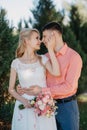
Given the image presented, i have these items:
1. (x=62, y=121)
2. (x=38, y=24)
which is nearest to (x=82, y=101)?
(x=38, y=24)

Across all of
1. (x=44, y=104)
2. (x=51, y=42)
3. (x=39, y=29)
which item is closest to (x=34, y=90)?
(x=44, y=104)

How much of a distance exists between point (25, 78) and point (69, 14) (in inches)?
787

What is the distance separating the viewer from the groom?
4.93 meters

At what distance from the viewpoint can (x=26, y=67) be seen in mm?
5098

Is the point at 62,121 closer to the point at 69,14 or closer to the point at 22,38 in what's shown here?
the point at 22,38

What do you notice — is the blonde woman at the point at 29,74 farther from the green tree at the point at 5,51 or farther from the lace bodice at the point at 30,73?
the green tree at the point at 5,51

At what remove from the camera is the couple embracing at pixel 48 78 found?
4.94m

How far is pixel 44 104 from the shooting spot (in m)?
4.85

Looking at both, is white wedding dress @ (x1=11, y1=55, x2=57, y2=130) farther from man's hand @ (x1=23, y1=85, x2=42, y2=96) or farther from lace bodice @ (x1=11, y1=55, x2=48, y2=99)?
man's hand @ (x1=23, y1=85, x2=42, y2=96)

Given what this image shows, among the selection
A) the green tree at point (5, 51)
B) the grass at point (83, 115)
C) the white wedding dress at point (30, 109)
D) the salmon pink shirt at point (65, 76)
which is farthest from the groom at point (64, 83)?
the grass at point (83, 115)

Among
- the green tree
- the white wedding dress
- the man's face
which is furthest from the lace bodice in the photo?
the green tree

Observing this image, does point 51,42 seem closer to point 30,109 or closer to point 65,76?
point 65,76

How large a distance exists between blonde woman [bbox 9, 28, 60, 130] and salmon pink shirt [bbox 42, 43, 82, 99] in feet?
0.36

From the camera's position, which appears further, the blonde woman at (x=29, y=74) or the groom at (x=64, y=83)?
the blonde woman at (x=29, y=74)
